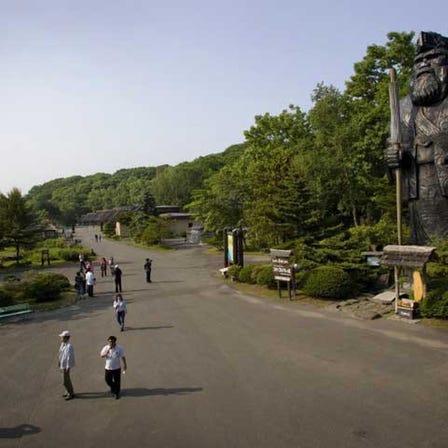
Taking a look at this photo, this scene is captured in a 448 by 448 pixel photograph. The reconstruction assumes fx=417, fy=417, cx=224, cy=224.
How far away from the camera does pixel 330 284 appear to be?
1728 cm

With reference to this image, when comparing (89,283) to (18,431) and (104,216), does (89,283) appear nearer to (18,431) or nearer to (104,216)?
(18,431)

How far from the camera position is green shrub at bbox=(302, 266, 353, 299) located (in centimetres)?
1728

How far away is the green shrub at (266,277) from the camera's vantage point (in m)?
20.7

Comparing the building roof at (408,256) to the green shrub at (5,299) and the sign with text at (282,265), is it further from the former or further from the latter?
the green shrub at (5,299)

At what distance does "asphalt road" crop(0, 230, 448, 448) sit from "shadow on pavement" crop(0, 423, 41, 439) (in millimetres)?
21

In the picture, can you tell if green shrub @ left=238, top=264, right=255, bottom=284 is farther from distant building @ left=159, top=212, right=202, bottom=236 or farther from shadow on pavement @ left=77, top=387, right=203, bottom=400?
distant building @ left=159, top=212, right=202, bottom=236

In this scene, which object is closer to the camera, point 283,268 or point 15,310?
point 15,310

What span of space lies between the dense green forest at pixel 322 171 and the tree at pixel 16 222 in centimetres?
1661

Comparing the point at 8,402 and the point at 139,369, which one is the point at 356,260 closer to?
the point at 139,369

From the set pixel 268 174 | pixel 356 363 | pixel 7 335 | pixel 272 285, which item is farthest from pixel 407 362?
pixel 268 174

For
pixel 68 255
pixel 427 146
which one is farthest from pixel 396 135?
pixel 68 255

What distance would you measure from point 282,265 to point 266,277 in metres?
2.33

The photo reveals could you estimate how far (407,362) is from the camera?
10.4 m

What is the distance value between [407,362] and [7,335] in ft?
43.6
